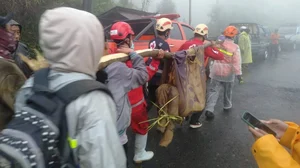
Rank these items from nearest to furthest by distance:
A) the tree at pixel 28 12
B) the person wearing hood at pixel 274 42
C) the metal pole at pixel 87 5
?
the metal pole at pixel 87 5 < the tree at pixel 28 12 < the person wearing hood at pixel 274 42

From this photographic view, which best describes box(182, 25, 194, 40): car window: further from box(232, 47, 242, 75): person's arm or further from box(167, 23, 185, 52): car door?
box(232, 47, 242, 75): person's arm

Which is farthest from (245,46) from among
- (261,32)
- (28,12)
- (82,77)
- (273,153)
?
(82,77)

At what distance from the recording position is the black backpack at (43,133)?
1.00 meters

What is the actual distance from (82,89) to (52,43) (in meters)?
0.25

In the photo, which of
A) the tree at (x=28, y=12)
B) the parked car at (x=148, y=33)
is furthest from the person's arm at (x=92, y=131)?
the tree at (x=28, y=12)

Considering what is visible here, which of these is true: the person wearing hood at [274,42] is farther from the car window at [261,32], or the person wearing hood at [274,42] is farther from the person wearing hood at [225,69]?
the person wearing hood at [225,69]

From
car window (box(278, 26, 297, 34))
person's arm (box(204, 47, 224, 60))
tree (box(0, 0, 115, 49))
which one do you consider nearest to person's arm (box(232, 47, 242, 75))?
person's arm (box(204, 47, 224, 60))

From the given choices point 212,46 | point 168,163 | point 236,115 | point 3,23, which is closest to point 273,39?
point 236,115

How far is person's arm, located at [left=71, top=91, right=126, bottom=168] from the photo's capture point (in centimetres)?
110

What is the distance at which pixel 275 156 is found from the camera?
1487 millimetres

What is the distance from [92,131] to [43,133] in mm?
181

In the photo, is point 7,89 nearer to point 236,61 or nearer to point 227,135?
point 227,135

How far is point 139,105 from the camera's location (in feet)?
10.5

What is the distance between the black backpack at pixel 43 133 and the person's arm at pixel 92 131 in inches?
1.1
